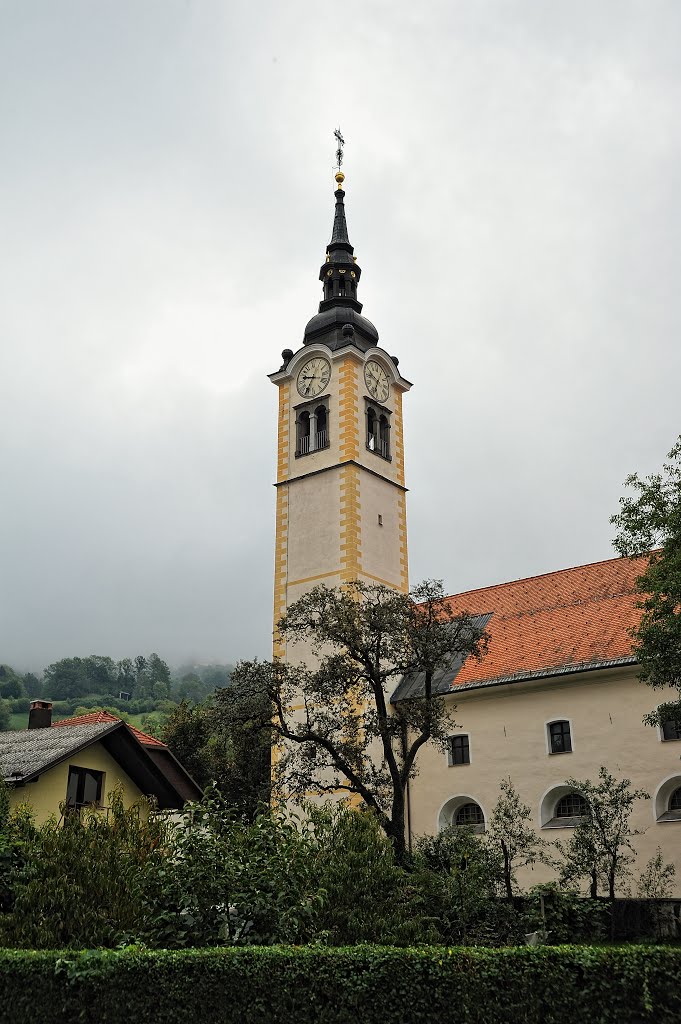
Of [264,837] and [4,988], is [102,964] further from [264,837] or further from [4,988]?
[264,837]

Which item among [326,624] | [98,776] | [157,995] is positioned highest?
[326,624]

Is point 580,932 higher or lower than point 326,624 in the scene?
lower

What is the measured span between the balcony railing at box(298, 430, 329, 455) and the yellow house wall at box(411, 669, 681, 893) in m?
12.9

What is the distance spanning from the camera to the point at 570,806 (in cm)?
3095

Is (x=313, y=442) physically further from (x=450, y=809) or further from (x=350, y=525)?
(x=450, y=809)

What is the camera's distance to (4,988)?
46.3ft

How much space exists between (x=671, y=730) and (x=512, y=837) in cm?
559

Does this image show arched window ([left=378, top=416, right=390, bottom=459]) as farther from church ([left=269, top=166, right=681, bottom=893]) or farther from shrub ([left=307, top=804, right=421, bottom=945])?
shrub ([left=307, top=804, right=421, bottom=945])

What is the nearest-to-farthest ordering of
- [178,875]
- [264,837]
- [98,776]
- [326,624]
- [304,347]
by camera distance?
[178,875] < [264,837] < [326,624] < [98,776] < [304,347]

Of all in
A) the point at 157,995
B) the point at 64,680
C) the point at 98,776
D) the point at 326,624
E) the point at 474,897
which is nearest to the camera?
the point at 157,995

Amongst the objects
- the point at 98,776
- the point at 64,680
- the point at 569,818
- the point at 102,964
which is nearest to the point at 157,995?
the point at 102,964

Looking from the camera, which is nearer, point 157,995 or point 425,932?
point 157,995

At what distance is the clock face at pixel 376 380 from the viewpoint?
43.6 m

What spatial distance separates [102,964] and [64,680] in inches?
5467
